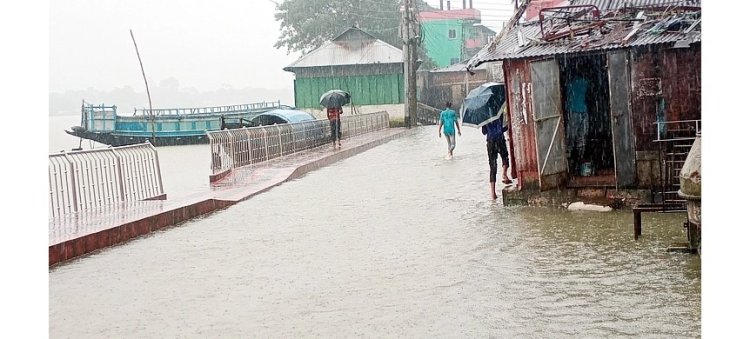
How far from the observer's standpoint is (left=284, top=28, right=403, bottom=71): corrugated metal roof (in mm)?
46656

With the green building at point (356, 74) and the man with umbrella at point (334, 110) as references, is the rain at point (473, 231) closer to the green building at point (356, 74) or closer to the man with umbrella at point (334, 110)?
the man with umbrella at point (334, 110)

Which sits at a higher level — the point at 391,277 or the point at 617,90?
the point at 617,90

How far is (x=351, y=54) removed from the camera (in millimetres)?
47125

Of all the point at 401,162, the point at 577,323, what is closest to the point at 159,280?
the point at 577,323

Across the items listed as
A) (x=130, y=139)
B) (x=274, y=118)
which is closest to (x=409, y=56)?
(x=274, y=118)

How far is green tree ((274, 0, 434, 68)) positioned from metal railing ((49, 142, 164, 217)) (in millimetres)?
41789

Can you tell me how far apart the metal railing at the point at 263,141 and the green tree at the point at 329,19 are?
23.8 metres

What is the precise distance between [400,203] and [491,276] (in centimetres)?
610

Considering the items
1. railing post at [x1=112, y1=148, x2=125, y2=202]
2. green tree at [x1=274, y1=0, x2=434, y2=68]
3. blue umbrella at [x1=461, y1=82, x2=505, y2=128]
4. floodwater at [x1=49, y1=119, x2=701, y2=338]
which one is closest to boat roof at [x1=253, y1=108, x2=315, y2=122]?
railing post at [x1=112, y1=148, x2=125, y2=202]

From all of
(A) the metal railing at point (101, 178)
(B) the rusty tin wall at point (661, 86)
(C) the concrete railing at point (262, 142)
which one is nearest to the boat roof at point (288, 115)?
(C) the concrete railing at point (262, 142)

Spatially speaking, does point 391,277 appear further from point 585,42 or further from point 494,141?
point 494,141

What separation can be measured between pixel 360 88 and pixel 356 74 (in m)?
0.74

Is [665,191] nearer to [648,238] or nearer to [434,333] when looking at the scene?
[648,238]

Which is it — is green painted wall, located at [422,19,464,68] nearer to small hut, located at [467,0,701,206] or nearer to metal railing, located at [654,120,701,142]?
small hut, located at [467,0,701,206]
